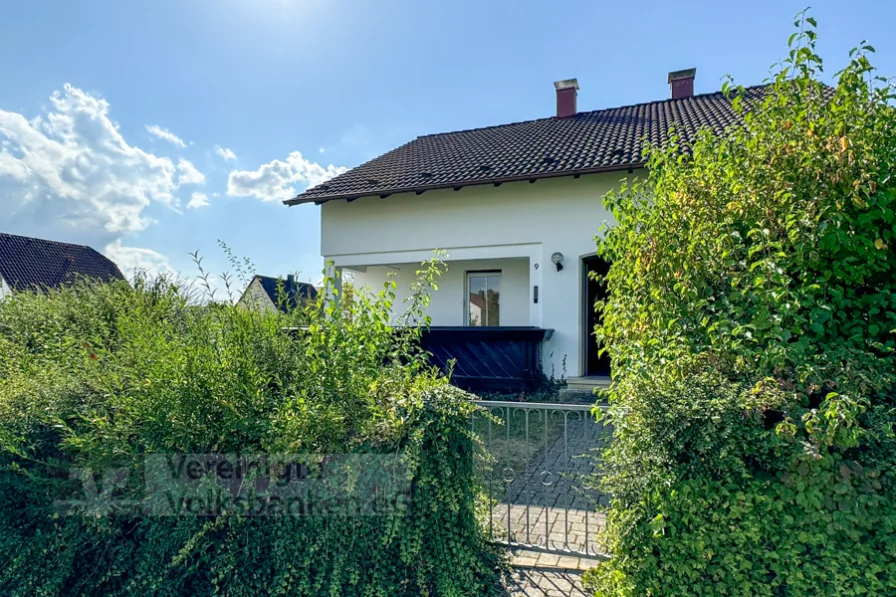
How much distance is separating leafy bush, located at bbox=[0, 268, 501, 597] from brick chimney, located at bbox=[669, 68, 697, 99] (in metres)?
13.5

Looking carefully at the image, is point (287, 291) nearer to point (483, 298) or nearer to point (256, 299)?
point (256, 299)

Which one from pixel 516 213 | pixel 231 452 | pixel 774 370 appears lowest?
pixel 231 452

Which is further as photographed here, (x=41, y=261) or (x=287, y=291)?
Result: (x=41, y=261)

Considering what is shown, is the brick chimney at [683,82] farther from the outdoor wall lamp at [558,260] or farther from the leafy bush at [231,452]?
the leafy bush at [231,452]

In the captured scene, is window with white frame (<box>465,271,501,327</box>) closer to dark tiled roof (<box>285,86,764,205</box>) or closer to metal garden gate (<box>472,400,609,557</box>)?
dark tiled roof (<box>285,86,764,205</box>)

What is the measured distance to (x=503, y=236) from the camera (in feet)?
33.0

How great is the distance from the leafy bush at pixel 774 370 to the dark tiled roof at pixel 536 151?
20.6 feet

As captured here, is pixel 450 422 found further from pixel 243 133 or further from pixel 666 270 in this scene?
pixel 243 133

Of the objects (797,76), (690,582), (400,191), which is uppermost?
(400,191)

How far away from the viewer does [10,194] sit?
14.8 meters

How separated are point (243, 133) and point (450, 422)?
8.22 meters

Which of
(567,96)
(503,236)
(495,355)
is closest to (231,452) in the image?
(495,355)

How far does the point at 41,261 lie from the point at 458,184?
28111 millimetres

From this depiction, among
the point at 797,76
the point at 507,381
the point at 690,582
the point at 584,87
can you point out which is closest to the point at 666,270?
the point at 797,76
